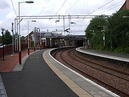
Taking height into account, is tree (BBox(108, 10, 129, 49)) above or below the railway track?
above

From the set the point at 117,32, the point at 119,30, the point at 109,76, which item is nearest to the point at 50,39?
the point at 117,32

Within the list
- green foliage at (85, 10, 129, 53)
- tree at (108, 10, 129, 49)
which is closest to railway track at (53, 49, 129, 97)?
green foliage at (85, 10, 129, 53)

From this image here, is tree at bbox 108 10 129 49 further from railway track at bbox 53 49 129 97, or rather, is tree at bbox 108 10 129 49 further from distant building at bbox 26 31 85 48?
distant building at bbox 26 31 85 48

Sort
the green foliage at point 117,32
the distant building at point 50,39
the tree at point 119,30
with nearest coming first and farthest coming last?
the green foliage at point 117,32 → the tree at point 119,30 → the distant building at point 50,39

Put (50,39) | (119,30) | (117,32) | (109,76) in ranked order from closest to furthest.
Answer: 1. (109,76)
2. (119,30)
3. (117,32)
4. (50,39)

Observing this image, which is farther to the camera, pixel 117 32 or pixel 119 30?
pixel 117 32

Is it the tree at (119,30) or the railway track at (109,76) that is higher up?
the tree at (119,30)

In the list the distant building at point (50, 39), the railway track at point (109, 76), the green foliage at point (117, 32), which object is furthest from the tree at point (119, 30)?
the distant building at point (50, 39)

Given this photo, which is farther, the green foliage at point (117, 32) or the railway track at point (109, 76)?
the green foliage at point (117, 32)

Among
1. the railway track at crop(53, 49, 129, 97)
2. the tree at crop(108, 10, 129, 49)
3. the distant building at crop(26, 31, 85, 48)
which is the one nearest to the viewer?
the railway track at crop(53, 49, 129, 97)

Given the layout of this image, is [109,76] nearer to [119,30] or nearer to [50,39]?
[119,30]

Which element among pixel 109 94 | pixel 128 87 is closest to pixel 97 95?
pixel 109 94

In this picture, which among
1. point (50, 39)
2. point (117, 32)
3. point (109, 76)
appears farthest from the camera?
point (50, 39)

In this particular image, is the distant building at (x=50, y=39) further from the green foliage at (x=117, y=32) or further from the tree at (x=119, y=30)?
the tree at (x=119, y=30)
